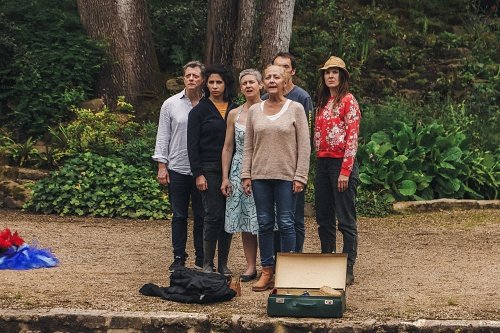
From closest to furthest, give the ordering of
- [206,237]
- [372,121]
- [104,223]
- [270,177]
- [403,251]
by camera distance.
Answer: [270,177] → [206,237] → [403,251] → [104,223] → [372,121]

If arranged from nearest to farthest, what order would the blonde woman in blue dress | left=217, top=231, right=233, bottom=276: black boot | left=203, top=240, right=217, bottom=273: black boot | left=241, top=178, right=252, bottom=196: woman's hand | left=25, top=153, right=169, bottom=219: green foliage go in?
left=241, top=178, right=252, bottom=196: woman's hand < the blonde woman in blue dress < left=203, top=240, right=217, bottom=273: black boot < left=217, top=231, right=233, bottom=276: black boot < left=25, top=153, right=169, bottom=219: green foliage

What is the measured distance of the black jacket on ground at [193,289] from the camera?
30.1ft

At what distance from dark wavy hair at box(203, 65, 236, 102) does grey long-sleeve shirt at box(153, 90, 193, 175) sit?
338 mm

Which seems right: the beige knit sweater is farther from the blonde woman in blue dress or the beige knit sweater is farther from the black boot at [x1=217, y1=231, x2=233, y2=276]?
the black boot at [x1=217, y1=231, x2=233, y2=276]

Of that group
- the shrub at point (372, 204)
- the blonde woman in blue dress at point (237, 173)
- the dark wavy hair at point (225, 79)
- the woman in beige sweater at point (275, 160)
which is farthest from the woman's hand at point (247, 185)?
the shrub at point (372, 204)

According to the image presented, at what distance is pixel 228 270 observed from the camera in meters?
10.5

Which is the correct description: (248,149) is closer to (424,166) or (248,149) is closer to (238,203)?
(238,203)

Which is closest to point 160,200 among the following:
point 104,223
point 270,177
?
point 104,223

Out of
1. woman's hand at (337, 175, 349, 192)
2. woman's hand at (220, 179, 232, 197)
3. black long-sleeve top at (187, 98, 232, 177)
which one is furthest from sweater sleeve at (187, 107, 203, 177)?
woman's hand at (337, 175, 349, 192)

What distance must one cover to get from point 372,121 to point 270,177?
730 cm

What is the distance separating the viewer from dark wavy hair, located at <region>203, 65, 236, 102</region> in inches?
402

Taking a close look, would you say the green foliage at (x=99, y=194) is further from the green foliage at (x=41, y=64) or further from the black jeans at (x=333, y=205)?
the black jeans at (x=333, y=205)

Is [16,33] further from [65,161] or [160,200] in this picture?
[160,200]

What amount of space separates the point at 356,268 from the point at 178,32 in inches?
333
